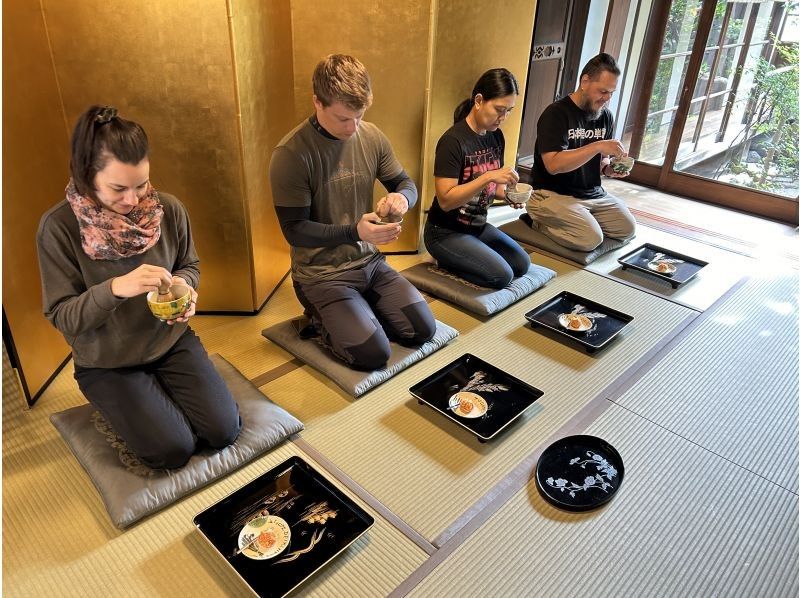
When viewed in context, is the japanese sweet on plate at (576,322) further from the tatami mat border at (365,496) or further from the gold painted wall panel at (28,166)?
the gold painted wall panel at (28,166)

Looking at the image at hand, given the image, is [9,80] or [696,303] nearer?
[9,80]

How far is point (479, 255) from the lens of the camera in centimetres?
303

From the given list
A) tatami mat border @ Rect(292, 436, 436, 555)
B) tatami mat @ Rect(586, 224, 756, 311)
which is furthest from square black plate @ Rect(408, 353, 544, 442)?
tatami mat @ Rect(586, 224, 756, 311)

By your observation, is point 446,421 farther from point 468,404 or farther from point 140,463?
point 140,463

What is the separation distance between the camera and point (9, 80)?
6.61ft

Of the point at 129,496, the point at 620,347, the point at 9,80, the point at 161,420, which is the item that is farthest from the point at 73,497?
the point at 620,347

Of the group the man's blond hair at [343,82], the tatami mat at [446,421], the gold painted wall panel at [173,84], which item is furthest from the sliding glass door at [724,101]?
the gold painted wall panel at [173,84]

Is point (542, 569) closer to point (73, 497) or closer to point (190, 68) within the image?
point (73, 497)

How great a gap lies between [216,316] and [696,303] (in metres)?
2.42

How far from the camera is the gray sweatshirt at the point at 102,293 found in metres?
1.74

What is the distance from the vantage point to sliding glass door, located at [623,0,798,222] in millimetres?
4137

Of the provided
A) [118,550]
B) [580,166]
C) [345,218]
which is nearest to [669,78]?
[580,166]

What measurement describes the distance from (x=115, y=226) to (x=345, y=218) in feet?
3.30

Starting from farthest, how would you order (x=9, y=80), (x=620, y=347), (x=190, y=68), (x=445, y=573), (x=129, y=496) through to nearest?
(x=620, y=347), (x=190, y=68), (x=9, y=80), (x=129, y=496), (x=445, y=573)
